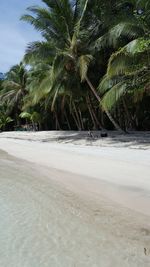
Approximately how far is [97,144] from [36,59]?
7.00m

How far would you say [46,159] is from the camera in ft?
44.1

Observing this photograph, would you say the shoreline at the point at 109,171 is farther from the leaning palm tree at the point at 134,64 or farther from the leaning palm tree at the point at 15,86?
the leaning palm tree at the point at 15,86

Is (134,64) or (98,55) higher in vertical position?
(98,55)

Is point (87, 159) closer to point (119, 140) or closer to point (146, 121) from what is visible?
point (119, 140)

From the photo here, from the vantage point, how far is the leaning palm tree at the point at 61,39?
61.5ft

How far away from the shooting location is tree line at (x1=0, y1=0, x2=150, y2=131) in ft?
47.6

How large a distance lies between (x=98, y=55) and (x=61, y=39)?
2.15m

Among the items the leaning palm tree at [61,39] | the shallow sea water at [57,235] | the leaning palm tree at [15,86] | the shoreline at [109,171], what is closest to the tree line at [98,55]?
the leaning palm tree at [61,39]

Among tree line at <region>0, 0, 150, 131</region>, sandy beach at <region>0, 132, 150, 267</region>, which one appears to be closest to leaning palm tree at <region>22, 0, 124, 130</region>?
tree line at <region>0, 0, 150, 131</region>

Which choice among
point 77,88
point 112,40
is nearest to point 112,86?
point 112,40

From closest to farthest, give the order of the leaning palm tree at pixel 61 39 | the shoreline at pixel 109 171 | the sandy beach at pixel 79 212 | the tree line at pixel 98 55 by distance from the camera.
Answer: the sandy beach at pixel 79 212 < the shoreline at pixel 109 171 < the tree line at pixel 98 55 < the leaning palm tree at pixel 61 39

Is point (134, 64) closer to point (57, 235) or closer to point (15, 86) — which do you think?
point (57, 235)

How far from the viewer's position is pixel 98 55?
769 inches

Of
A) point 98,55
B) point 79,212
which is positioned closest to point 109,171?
point 79,212
